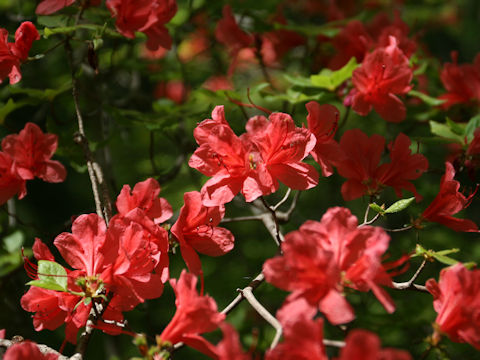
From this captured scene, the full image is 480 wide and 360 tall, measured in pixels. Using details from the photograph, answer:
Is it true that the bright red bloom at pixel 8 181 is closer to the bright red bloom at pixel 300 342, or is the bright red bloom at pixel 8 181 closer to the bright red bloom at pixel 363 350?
the bright red bloom at pixel 300 342

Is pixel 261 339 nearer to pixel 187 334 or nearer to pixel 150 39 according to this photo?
pixel 187 334

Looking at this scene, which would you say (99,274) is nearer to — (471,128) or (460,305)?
(460,305)

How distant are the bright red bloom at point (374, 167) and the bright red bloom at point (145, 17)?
715mm

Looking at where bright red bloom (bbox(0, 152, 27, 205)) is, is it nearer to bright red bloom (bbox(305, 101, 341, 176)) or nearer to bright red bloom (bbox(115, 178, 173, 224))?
bright red bloom (bbox(115, 178, 173, 224))

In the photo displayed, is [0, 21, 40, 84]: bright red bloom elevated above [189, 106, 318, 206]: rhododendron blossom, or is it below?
above

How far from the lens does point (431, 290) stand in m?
1.21

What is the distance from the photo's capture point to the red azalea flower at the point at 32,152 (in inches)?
64.3

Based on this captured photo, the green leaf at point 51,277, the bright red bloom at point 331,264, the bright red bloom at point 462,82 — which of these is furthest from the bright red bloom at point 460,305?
the bright red bloom at point 462,82

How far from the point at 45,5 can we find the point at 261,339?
4.69 feet

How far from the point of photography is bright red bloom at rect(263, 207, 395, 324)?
104cm

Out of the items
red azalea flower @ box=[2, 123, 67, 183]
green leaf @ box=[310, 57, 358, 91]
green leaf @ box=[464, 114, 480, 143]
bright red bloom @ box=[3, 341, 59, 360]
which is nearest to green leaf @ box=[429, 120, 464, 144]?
green leaf @ box=[464, 114, 480, 143]

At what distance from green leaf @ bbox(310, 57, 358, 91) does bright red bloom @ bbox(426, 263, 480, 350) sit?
0.82m

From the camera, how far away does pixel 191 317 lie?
1.14 meters

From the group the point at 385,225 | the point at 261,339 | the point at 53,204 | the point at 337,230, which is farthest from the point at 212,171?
the point at 385,225
